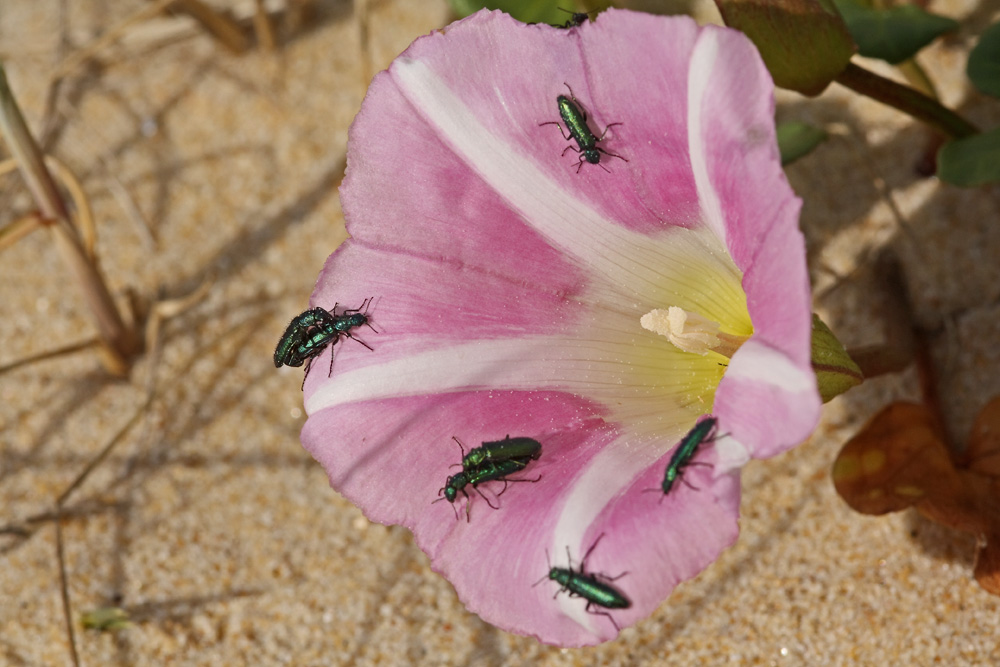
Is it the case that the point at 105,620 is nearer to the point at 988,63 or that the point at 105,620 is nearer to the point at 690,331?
the point at 690,331

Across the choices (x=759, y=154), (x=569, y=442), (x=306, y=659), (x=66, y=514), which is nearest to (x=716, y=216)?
(x=759, y=154)

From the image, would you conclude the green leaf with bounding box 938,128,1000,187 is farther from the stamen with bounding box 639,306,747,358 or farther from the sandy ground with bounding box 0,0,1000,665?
the stamen with bounding box 639,306,747,358

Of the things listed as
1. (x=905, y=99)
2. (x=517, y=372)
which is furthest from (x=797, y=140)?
(x=517, y=372)

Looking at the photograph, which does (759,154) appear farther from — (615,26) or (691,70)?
(615,26)

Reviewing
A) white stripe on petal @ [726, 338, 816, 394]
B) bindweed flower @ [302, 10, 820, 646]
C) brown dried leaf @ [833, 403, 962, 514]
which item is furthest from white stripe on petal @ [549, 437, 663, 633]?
brown dried leaf @ [833, 403, 962, 514]

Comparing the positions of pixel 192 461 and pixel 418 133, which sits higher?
pixel 418 133

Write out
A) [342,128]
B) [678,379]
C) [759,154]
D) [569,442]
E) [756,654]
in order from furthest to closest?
[342,128] < [756,654] < [678,379] < [569,442] < [759,154]

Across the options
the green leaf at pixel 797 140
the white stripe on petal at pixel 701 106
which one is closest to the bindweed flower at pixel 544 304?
the white stripe on petal at pixel 701 106
